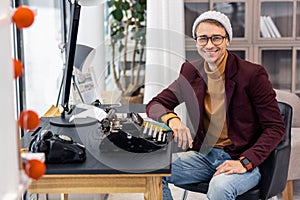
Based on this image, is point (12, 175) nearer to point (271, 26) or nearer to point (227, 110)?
point (227, 110)

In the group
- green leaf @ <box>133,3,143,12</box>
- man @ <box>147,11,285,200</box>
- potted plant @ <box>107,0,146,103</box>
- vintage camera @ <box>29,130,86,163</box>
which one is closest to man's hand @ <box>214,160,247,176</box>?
man @ <box>147,11,285,200</box>

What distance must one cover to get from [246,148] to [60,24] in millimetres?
2158

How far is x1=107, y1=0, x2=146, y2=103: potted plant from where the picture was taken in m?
4.68

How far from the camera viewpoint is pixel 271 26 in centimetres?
430

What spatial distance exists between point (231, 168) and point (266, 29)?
2174 mm

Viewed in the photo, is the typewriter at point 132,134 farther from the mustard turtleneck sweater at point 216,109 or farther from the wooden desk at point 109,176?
the mustard turtleneck sweater at point 216,109

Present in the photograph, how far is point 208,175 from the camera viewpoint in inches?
101

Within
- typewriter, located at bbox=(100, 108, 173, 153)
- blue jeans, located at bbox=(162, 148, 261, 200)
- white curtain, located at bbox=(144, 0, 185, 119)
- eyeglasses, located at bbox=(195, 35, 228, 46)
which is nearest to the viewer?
typewriter, located at bbox=(100, 108, 173, 153)

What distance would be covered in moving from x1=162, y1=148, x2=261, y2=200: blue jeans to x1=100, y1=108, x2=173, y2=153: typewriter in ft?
0.82

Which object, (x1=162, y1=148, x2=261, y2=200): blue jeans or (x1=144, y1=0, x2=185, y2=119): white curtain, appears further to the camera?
(x1=144, y1=0, x2=185, y2=119): white curtain

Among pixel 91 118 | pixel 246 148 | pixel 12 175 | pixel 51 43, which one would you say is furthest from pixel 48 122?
pixel 12 175

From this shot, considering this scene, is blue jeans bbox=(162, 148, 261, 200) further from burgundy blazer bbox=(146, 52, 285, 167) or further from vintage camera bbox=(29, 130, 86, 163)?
vintage camera bbox=(29, 130, 86, 163)

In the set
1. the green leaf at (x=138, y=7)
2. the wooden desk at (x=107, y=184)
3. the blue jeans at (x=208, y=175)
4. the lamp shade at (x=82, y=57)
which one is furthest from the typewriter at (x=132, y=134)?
the green leaf at (x=138, y=7)

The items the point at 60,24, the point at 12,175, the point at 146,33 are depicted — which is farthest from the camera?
the point at 146,33
